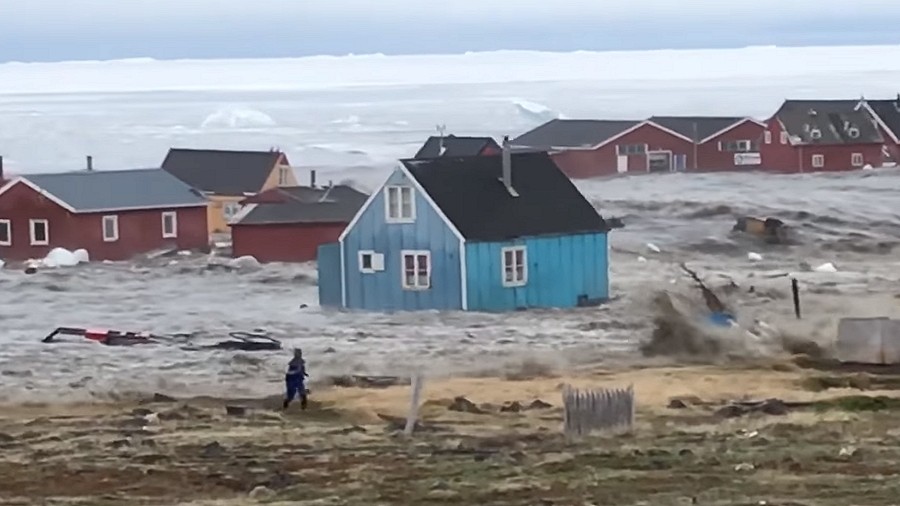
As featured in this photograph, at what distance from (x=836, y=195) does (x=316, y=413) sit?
3129 cm

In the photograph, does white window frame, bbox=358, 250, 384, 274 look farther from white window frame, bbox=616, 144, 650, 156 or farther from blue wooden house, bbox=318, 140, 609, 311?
white window frame, bbox=616, 144, 650, 156

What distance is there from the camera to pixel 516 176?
34.1m

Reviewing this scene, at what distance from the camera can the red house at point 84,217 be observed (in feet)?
135

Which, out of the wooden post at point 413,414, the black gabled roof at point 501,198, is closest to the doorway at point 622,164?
the black gabled roof at point 501,198

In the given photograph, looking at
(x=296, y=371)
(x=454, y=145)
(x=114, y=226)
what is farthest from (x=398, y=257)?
(x=454, y=145)

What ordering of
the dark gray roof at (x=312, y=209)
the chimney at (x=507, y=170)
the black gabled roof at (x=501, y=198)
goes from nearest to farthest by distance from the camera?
the black gabled roof at (x=501, y=198)
the chimney at (x=507, y=170)
the dark gray roof at (x=312, y=209)

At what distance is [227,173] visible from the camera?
4888 centimetres

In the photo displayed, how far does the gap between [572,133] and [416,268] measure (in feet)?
80.0

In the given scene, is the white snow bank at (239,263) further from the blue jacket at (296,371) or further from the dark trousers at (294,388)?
the blue jacket at (296,371)

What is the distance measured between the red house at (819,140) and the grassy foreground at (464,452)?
105 ft

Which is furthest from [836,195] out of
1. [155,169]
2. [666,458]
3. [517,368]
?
[666,458]

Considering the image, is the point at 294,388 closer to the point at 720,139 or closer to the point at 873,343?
the point at 873,343

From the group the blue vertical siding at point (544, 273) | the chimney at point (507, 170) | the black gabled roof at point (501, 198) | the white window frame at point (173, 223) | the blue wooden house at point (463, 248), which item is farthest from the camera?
the white window frame at point (173, 223)

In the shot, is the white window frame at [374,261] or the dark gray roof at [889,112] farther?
the dark gray roof at [889,112]
